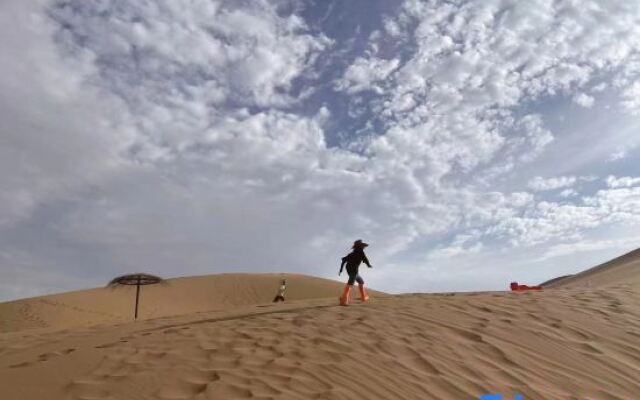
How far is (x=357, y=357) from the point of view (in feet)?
21.1

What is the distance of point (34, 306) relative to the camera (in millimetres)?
35312

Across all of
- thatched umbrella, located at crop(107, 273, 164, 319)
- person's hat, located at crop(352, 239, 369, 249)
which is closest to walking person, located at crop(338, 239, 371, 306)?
person's hat, located at crop(352, 239, 369, 249)

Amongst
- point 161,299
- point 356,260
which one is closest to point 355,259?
point 356,260

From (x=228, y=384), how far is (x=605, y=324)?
19.7ft

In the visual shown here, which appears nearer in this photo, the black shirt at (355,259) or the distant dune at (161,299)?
the black shirt at (355,259)

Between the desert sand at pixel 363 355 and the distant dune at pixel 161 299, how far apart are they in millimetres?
24438

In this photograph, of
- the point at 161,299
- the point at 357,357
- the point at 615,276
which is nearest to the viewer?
the point at 357,357

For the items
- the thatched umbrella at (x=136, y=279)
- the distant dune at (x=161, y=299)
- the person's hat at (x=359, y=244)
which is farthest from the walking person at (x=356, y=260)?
the distant dune at (x=161, y=299)

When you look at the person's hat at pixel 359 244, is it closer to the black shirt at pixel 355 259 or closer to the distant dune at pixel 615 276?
the black shirt at pixel 355 259

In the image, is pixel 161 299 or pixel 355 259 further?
pixel 161 299

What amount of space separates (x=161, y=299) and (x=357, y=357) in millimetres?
34502

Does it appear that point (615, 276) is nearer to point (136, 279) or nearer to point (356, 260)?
point (356, 260)

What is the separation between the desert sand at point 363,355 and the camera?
5.55 metres

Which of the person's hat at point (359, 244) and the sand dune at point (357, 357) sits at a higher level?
the person's hat at point (359, 244)
